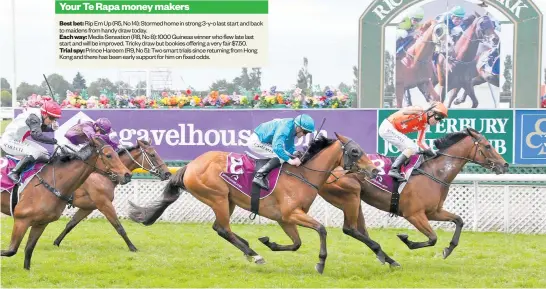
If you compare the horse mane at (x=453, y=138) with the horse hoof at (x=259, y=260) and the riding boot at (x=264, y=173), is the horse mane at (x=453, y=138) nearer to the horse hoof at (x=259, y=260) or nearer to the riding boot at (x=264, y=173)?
the riding boot at (x=264, y=173)

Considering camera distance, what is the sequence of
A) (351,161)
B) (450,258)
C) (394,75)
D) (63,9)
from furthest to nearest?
(394,75) < (63,9) < (450,258) < (351,161)

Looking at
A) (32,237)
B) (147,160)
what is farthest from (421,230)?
(32,237)

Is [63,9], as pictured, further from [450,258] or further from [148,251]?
[450,258]

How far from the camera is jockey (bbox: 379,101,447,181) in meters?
9.62

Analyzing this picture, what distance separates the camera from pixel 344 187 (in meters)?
9.52

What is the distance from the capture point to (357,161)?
8750mm

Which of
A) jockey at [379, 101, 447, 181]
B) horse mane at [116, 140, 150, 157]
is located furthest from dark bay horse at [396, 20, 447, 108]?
horse mane at [116, 140, 150, 157]

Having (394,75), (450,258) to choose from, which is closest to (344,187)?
(450,258)

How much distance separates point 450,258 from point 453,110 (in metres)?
3.67

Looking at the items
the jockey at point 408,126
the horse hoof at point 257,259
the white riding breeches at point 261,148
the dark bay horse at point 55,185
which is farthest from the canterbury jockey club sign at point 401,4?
the dark bay horse at point 55,185

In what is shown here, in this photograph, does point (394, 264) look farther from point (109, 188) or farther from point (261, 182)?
point (109, 188)

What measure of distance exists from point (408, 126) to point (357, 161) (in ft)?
4.47

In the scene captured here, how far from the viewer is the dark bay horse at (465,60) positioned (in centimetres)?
1589

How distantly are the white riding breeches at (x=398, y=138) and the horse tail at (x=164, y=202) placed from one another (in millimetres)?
2398
